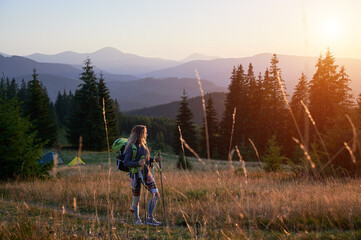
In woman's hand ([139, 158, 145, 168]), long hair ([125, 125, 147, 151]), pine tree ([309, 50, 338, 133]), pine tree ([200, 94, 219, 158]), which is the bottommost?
pine tree ([200, 94, 219, 158])

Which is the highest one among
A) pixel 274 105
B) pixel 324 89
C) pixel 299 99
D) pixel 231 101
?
pixel 324 89

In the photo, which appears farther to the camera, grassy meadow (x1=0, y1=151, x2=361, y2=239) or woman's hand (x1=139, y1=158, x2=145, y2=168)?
woman's hand (x1=139, y1=158, x2=145, y2=168)

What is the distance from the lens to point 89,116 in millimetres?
42844

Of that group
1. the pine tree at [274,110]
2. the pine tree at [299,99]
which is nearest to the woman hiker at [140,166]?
the pine tree at [299,99]

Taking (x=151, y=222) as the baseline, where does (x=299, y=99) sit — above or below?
above

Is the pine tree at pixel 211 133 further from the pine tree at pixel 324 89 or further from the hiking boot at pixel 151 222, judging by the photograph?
the hiking boot at pixel 151 222

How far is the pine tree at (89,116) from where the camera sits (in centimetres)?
4253

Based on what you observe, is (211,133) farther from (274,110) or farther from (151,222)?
(151,222)

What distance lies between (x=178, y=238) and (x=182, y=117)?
44.5 m

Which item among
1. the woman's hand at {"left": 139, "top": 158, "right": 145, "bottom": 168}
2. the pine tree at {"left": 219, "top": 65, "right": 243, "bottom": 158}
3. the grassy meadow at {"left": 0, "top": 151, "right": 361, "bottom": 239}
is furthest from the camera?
the pine tree at {"left": 219, "top": 65, "right": 243, "bottom": 158}

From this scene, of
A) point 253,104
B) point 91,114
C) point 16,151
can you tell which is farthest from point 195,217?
point 253,104

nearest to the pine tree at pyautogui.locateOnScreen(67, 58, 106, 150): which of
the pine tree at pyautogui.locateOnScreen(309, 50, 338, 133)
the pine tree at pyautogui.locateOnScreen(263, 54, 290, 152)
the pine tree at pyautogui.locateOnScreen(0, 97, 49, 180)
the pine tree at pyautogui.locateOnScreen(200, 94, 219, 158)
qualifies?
the pine tree at pyautogui.locateOnScreen(200, 94, 219, 158)

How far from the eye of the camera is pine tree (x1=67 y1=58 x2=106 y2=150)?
42531mm

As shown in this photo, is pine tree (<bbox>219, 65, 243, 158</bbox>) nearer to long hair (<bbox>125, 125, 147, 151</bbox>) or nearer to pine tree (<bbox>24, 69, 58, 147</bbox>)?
pine tree (<bbox>24, 69, 58, 147</bbox>)
